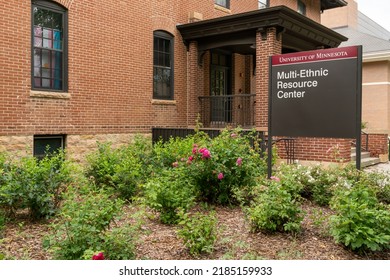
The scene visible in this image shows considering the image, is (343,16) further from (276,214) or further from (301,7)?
(276,214)

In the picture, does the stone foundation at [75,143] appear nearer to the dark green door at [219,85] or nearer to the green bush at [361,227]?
the dark green door at [219,85]

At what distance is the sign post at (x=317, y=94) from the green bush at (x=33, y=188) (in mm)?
3354

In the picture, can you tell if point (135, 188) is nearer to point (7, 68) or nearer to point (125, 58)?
point (7, 68)

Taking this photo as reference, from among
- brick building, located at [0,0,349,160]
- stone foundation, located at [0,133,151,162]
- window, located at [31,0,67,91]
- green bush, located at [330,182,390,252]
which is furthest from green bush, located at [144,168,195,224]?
window, located at [31,0,67,91]

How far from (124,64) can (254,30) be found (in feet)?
13.2

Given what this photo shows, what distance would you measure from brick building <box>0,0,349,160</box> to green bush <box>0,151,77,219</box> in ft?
10.8

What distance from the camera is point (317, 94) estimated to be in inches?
252

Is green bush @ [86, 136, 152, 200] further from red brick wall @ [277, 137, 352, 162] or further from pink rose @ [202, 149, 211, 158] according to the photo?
red brick wall @ [277, 137, 352, 162]

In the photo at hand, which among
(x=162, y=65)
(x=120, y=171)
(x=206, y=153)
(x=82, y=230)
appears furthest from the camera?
(x=162, y=65)

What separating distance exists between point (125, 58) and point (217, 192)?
6438 mm

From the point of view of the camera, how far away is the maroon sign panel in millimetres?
6094

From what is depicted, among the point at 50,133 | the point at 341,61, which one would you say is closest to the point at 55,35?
the point at 50,133

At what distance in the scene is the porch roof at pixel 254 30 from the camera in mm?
11625

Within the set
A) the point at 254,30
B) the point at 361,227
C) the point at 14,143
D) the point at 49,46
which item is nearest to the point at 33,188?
the point at 361,227
